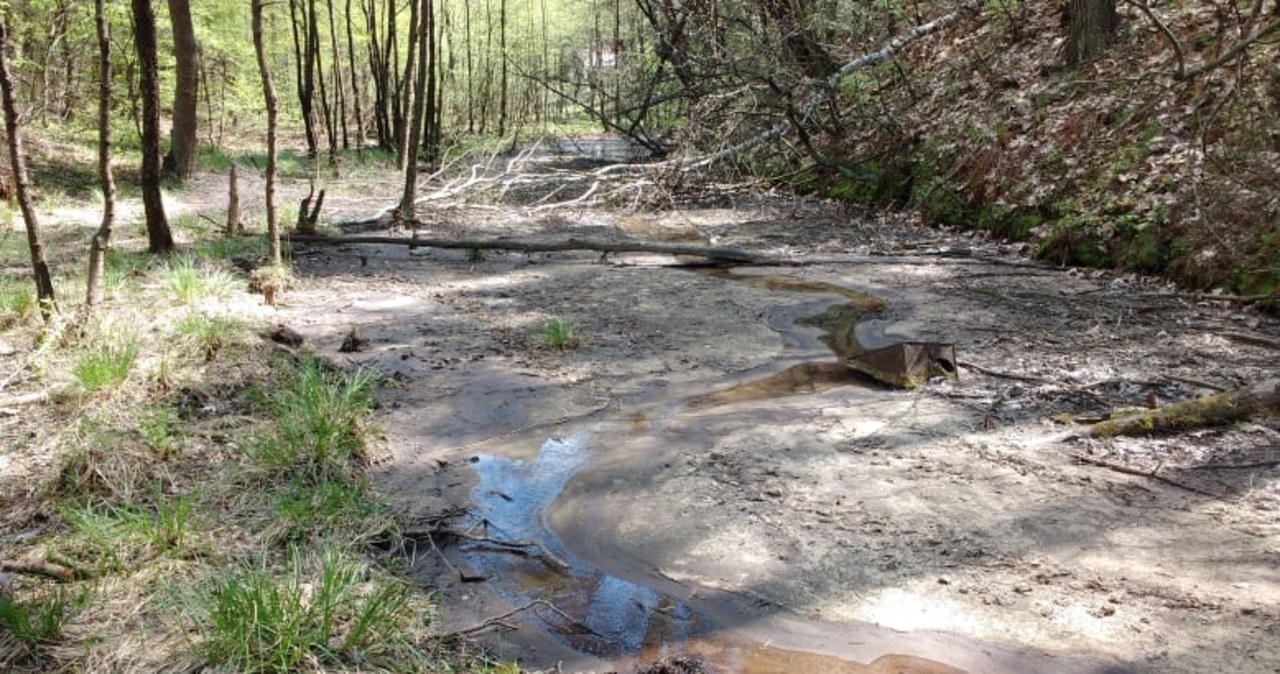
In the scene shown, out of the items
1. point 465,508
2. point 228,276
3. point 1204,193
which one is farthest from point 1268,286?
point 228,276

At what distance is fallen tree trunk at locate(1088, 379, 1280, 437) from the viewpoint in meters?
5.12

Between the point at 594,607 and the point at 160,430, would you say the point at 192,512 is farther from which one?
→ the point at 594,607

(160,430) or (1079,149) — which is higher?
(1079,149)

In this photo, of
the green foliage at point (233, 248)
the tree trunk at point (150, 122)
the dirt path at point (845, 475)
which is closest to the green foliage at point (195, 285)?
the dirt path at point (845, 475)

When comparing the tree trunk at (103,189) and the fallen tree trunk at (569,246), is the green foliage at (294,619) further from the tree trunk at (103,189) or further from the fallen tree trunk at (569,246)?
the fallen tree trunk at (569,246)

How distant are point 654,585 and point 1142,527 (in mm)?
2455

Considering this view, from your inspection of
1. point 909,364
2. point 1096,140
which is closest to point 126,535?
point 909,364

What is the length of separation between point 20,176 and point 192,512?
351cm

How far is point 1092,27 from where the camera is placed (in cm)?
1189

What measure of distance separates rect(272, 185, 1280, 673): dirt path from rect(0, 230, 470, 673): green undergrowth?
1.42ft

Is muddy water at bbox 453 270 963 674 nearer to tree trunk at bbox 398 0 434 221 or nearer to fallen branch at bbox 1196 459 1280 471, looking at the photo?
fallen branch at bbox 1196 459 1280 471

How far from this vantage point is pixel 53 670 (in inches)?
120

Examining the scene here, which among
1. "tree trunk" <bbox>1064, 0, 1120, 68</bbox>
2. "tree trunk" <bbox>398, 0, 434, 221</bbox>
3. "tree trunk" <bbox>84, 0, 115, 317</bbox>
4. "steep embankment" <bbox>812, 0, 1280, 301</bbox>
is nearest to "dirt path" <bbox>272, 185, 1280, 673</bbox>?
"steep embankment" <bbox>812, 0, 1280, 301</bbox>

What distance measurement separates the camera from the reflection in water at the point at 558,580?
11.7 feet
